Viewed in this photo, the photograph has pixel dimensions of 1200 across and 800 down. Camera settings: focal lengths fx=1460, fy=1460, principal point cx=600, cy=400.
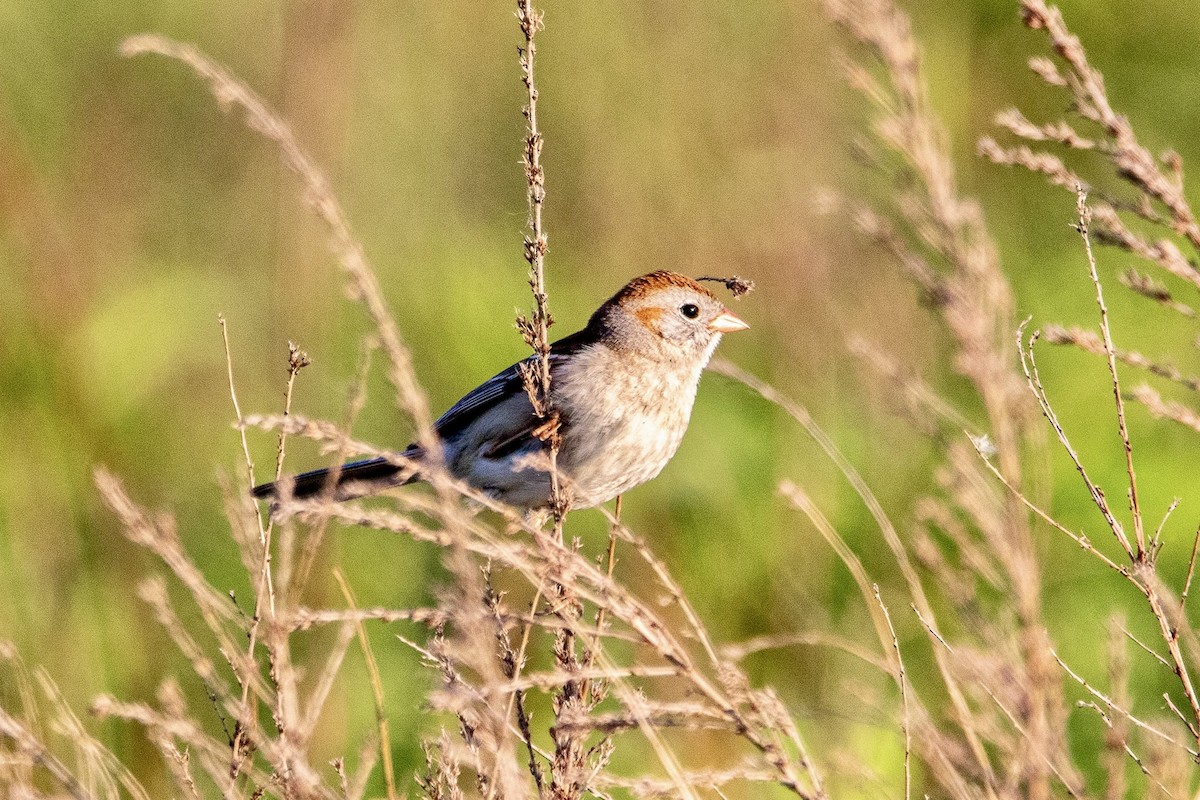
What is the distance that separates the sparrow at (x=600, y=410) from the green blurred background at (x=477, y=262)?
59 centimetres

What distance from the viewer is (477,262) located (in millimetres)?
6324

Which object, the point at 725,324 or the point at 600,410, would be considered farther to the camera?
the point at 725,324

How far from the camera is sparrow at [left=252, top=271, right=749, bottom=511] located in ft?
13.3

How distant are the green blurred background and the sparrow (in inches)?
23.1

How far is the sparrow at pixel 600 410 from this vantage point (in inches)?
160

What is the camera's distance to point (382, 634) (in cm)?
529

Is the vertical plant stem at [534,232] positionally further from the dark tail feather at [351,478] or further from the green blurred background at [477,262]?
the green blurred background at [477,262]

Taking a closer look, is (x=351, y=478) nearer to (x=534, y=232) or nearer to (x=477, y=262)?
(x=534, y=232)

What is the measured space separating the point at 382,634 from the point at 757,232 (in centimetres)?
253

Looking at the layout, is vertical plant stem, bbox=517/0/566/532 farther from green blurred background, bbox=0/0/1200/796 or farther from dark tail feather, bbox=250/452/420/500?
green blurred background, bbox=0/0/1200/796

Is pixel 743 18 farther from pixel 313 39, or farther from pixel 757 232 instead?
pixel 313 39

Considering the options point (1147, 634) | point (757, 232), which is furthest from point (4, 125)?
point (1147, 634)

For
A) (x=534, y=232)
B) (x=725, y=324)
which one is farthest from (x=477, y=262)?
(x=534, y=232)

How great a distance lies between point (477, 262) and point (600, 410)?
2380mm
